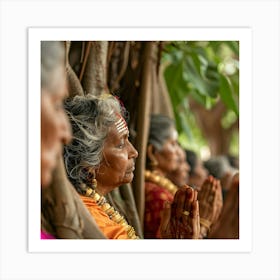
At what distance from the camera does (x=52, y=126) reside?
181cm

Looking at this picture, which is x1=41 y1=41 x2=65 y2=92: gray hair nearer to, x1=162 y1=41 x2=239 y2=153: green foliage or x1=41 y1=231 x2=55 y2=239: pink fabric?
x1=41 y1=231 x2=55 y2=239: pink fabric

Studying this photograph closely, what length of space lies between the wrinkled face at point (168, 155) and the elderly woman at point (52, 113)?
108 centimetres

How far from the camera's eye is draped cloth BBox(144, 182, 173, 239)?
2670mm

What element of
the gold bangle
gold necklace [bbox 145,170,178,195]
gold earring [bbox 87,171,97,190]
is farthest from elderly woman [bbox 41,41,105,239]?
gold necklace [bbox 145,170,178,195]

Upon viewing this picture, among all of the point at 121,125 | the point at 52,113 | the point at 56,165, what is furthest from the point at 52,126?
the point at 121,125

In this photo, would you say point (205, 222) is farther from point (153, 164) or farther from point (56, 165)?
point (56, 165)

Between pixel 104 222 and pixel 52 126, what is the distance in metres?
0.40

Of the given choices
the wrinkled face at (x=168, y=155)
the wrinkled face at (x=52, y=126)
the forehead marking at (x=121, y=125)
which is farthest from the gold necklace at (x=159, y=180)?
the wrinkled face at (x=52, y=126)

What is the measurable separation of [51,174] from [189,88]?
70.4 inches

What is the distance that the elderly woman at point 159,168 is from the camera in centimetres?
271

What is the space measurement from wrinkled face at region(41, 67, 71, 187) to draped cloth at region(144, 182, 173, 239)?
31.4 inches
